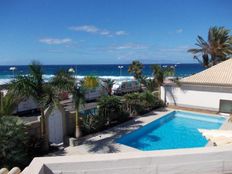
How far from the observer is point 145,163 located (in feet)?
12.4

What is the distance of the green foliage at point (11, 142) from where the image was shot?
916cm

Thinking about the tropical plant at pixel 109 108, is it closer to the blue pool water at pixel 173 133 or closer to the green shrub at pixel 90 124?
the green shrub at pixel 90 124

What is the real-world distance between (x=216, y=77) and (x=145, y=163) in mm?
21575

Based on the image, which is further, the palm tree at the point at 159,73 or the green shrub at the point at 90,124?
the palm tree at the point at 159,73

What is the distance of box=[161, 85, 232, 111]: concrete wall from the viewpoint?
74.2 feet

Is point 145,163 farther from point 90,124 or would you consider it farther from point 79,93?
point 90,124

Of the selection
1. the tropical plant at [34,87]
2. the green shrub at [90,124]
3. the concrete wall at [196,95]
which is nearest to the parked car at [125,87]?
the concrete wall at [196,95]

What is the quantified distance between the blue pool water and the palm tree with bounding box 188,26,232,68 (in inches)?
673

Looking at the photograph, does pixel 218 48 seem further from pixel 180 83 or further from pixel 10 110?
pixel 10 110

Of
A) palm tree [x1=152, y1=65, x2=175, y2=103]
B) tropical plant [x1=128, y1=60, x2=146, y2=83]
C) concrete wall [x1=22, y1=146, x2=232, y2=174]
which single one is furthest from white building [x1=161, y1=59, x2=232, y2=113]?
concrete wall [x1=22, y1=146, x2=232, y2=174]

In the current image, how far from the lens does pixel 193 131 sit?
18594mm

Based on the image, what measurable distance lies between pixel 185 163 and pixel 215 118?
19105mm

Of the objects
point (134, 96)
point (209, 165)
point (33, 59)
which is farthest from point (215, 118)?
point (209, 165)

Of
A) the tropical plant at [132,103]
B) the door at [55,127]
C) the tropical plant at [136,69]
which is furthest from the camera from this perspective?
the tropical plant at [136,69]
